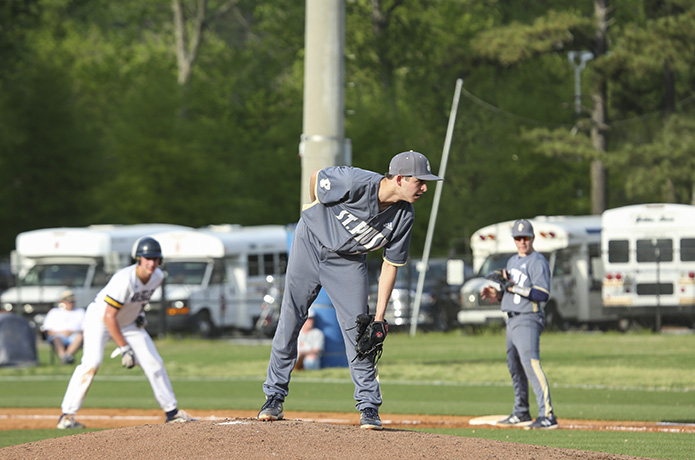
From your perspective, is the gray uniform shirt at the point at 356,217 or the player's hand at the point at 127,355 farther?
the player's hand at the point at 127,355

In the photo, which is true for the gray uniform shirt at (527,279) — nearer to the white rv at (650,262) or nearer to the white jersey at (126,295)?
the white jersey at (126,295)

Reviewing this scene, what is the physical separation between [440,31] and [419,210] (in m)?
15.1

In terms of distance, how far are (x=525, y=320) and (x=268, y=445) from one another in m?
4.83

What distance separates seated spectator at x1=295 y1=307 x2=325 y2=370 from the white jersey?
28.1 ft

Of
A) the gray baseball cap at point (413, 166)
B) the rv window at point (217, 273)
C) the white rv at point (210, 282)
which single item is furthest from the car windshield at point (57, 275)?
the gray baseball cap at point (413, 166)

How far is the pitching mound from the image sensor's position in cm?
719

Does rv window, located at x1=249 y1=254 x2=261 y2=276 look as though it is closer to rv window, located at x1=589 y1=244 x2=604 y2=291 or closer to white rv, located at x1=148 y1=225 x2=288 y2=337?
white rv, located at x1=148 y1=225 x2=288 y2=337

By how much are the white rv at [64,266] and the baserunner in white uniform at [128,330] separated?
18.6m

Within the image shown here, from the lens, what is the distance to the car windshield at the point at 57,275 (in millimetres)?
30094

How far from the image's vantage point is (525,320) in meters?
11.5

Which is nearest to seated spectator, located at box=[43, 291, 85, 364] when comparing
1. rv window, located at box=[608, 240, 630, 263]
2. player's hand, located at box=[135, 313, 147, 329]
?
player's hand, located at box=[135, 313, 147, 329]

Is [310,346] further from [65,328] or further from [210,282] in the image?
[210,282]

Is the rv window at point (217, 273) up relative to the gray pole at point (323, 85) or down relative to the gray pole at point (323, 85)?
down

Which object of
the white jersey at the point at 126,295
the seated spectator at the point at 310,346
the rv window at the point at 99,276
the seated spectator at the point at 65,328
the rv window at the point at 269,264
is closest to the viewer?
the white jersey at the point at 126,295
